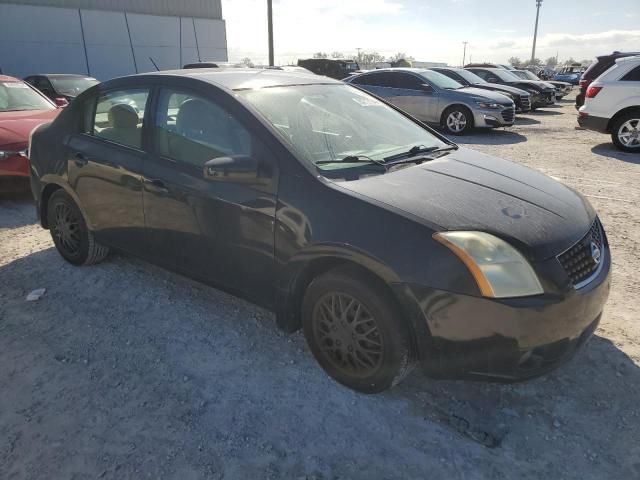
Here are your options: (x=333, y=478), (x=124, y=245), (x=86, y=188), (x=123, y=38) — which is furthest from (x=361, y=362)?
(x=123, y=38)

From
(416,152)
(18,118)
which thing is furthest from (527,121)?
(18,118)

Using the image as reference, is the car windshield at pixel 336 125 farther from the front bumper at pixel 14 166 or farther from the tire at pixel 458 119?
the tire at pixel 458 119

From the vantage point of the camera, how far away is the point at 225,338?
10.4ft

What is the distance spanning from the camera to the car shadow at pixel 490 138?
1076cm

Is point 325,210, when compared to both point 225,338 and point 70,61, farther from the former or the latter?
point 70,61

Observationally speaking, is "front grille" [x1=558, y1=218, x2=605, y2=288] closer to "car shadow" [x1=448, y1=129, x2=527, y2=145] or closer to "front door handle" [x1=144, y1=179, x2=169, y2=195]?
"front door handle" [x1=144, y1=179, x2=169, y2=195]

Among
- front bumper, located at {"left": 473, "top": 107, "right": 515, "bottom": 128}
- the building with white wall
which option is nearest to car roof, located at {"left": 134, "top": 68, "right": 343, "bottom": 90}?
front bumper, located at {"left": 473, "top": 107, "right": 515, "bottom": 128}

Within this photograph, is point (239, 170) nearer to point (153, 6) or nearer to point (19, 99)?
point (19, 99)

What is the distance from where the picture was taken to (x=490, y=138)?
444 inches

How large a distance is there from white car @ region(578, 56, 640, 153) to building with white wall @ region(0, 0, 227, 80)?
865 inches

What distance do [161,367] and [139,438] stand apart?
581 millimetres

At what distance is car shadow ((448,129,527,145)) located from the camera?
10.8 m

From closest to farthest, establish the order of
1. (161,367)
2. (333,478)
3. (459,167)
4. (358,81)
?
(333,478), (161,367), (459,167), (358,81)

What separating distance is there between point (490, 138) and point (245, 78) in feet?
30.4
